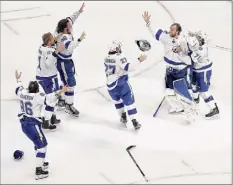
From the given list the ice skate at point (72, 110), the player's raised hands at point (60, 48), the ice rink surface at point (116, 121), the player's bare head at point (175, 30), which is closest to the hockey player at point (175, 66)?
the player's bare head at point (175, 30)

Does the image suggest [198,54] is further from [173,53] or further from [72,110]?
[72,110]

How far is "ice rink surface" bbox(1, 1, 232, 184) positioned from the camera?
22.4ft

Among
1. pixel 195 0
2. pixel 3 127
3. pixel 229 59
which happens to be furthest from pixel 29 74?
pixel 195 0

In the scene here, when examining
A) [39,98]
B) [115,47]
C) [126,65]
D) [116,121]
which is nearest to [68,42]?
[115,47]

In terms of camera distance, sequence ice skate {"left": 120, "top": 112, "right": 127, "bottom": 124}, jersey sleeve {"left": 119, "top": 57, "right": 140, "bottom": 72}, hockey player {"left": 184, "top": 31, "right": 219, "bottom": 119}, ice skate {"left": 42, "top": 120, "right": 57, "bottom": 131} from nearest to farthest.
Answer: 1. jersey sleeve {"left": 119, "top": 57, "right": 140, "bottom": 72}
2. hockey player {"left": 184, "top": 31, "right": 219, "bottom": 119}
3. ice skate {"left": 42, "top": 120, "right": 57, "bottom": 131}
4. ice skate {"left": 120, "top": 112, "right": 127, "bottom": 124}

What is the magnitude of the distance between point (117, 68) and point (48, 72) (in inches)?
31.7

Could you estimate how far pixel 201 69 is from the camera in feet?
24.9

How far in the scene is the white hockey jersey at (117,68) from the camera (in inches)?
279

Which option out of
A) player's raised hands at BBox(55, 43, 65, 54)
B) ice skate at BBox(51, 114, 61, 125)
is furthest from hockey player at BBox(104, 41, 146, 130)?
ice skate at BBox(51, 114, 61, 125)

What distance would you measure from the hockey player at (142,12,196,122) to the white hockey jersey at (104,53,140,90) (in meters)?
0.55

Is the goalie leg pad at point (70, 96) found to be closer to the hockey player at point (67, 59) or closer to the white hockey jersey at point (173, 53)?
the hockey player at point (67, 59)

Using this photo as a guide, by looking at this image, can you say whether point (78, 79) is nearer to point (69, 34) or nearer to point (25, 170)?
point (69, 34)

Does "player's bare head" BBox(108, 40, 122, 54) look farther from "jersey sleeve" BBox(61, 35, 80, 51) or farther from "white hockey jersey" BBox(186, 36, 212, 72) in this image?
"white hockey jersey" BBox(186, 36, 212, 72)

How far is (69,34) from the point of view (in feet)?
24.3
